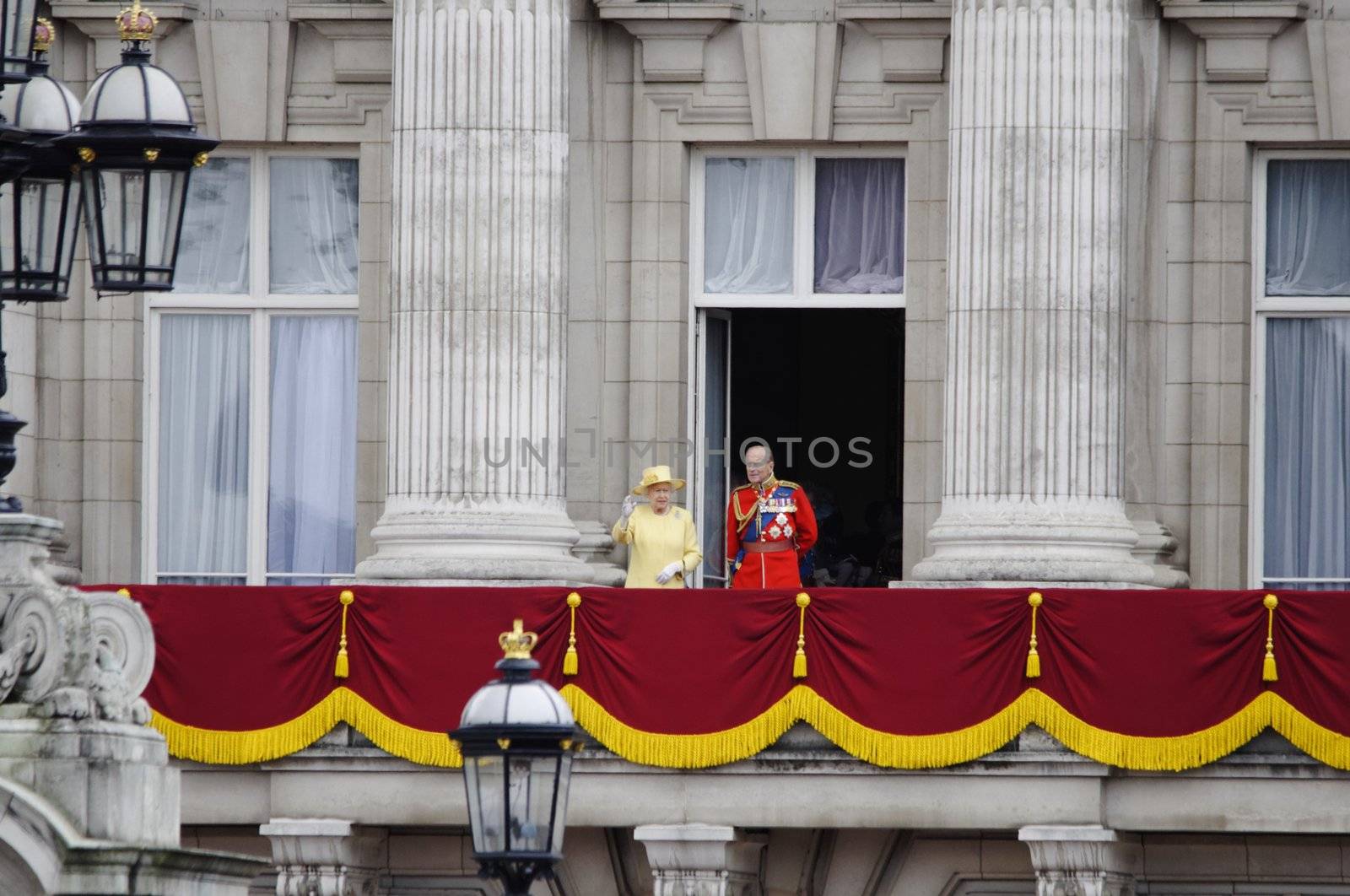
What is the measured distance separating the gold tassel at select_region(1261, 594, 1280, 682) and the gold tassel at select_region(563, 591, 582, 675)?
5241mm

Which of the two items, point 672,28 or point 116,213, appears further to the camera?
point 672,28

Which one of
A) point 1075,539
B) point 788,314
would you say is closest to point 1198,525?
point 1075,539

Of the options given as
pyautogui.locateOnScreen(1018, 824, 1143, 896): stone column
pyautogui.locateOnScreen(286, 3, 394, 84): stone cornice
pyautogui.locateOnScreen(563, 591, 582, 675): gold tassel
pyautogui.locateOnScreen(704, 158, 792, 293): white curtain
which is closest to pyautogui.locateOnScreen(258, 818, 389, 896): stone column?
pyautogui.locateOnScreen(563, 591, 582, 675): gold tassel

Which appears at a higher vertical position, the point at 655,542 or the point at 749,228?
the point at 749,228

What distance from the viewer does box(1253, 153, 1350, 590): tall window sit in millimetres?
32688

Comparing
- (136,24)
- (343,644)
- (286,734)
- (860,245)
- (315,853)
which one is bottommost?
(315,853)

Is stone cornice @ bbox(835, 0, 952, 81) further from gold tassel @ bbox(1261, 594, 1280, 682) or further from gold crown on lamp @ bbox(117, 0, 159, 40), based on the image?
gold crown on lamp @ bbox(117, 0, 159, 40)

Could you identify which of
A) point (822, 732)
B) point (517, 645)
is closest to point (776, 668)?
point (822, 732)

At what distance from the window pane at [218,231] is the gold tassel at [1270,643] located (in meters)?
10.8

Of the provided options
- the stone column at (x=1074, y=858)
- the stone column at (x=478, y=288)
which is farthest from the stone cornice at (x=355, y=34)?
the stone column at (x=1074, y=858)

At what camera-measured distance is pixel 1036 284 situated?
29.9m

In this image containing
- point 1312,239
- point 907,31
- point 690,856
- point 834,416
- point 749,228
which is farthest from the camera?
point 834,416

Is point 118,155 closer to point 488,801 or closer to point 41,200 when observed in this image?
point 41,200

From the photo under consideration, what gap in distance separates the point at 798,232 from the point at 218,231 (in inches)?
213
